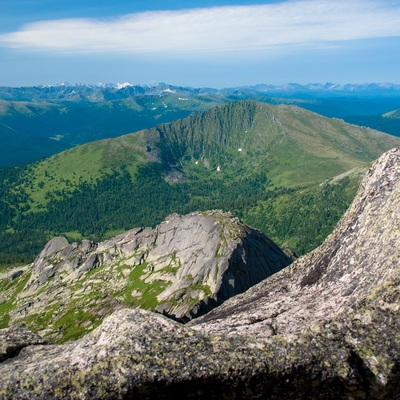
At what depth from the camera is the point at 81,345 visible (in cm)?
1848

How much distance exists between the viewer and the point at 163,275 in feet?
522

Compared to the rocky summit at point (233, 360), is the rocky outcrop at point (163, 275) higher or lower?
lower

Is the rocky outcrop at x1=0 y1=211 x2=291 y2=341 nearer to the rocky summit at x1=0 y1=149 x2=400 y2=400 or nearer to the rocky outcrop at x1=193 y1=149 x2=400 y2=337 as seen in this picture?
the rocky outcrop at x1=193 y1=149 x2=400 y2=337

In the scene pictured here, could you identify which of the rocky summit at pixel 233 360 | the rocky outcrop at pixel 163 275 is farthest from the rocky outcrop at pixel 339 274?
the rocky outcrop at pixel 163 275

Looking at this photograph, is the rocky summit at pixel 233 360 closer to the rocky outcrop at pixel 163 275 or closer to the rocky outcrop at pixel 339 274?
the rocky outcrop at pixel 339 274

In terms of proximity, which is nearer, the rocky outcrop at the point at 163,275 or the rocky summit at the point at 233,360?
the rocky summit at the point at 233,360

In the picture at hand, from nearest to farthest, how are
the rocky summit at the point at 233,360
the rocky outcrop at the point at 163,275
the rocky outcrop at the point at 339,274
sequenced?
the rocky summit at the point at 233,360
the rocky outcrop at the point at 339,274
the rocky outcrop at the point at 163,275

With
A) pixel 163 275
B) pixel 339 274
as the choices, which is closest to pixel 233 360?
pixel 339 274

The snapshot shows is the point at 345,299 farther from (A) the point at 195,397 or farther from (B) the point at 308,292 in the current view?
(A) the point at 195,397

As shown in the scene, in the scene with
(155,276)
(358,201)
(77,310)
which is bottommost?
(77,310)

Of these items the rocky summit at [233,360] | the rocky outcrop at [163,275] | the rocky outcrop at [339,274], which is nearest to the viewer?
the rocky summit at [233,360]

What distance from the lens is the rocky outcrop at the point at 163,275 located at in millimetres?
138250

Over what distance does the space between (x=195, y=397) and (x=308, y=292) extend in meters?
11.6

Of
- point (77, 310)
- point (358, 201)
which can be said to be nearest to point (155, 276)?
point (77, 310)
